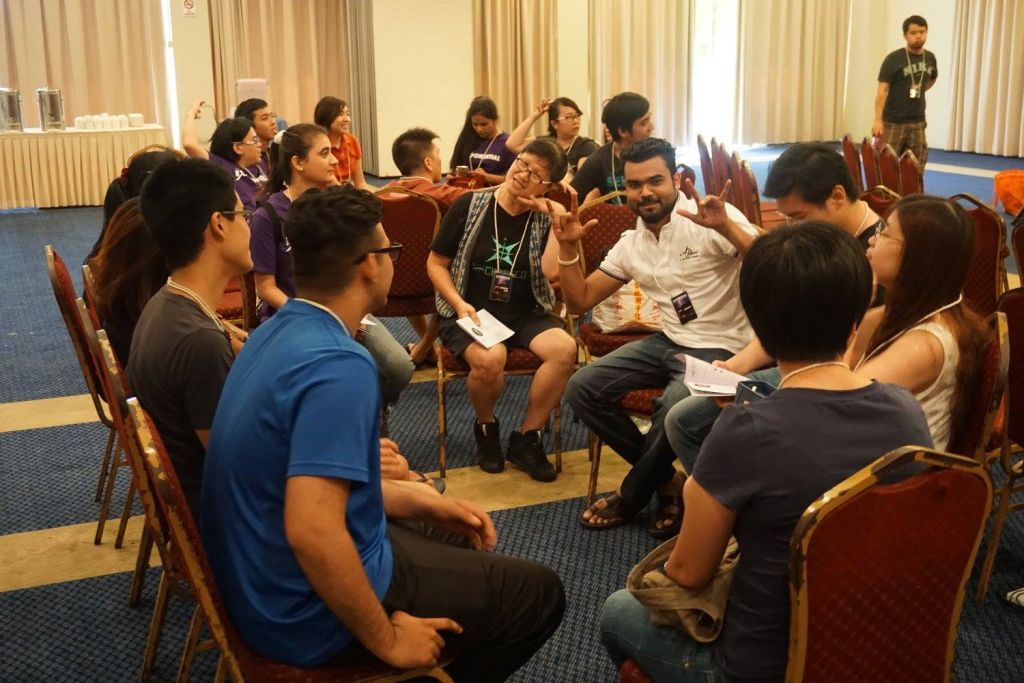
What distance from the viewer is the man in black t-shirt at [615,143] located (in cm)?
515

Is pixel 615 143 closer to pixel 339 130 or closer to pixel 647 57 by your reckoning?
pixel 339 130

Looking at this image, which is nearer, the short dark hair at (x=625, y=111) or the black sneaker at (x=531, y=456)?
the black sneaker at (x=531, y=456)

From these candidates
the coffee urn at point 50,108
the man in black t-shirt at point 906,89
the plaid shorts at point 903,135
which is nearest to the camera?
the man in black t-shirt at point 906,89

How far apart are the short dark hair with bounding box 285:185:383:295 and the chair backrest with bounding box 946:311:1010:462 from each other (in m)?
1.35

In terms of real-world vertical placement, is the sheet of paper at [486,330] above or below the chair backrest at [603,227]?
below

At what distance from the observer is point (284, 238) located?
12.2 ft

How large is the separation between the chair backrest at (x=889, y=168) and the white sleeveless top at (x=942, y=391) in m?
3.85

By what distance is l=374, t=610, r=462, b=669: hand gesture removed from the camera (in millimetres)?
1683

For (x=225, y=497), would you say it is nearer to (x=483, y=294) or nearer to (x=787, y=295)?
(x=787, y=295)

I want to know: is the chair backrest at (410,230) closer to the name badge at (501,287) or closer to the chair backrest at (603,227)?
the name badge at (501,287)

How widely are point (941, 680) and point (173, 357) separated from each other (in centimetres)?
148

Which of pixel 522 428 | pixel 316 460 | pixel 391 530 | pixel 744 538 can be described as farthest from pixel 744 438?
pixel 522 428

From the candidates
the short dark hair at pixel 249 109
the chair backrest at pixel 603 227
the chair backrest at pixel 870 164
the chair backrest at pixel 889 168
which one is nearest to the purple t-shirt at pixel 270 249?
the chair backrest at pixel 603 227

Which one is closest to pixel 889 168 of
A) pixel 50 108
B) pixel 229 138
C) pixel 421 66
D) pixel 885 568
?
pixel 229 138
